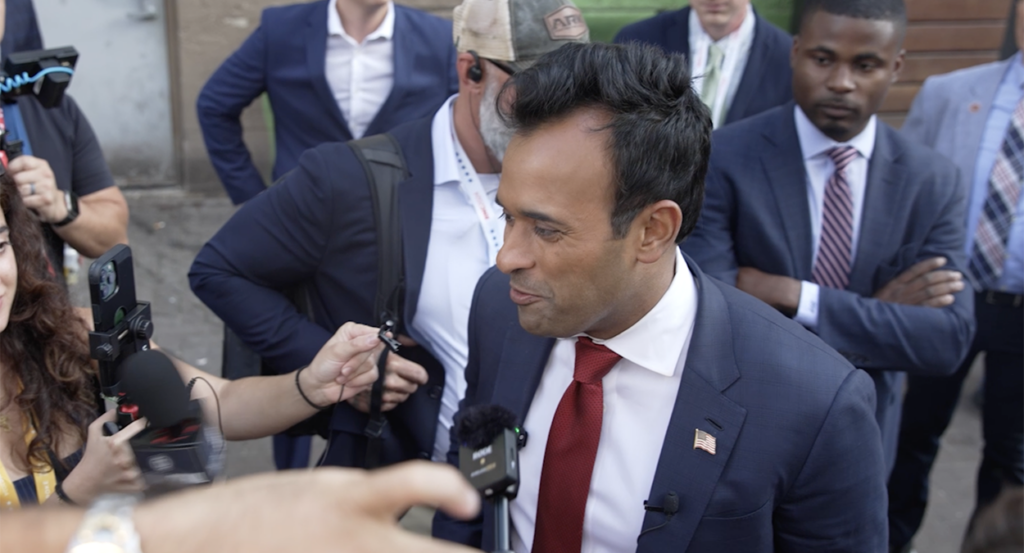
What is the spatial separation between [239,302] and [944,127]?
3.09m

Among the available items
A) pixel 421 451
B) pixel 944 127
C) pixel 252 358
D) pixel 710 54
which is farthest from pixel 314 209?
pixel 944 127

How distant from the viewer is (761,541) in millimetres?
2047

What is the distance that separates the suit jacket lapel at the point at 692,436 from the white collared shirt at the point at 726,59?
2.61 metres

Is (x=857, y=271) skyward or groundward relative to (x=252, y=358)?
skyward

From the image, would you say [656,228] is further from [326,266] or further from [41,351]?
[41,351]

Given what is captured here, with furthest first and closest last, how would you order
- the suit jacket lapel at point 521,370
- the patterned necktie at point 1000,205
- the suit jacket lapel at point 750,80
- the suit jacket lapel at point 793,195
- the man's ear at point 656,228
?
1. the suit jacket lapel at point 750,80
2. the patterned necktie at point 1000,205
3. the suit jacket lapel at point 793,195
4. the suit jacket lapel at point 521,370
5. the man's ear at point 656,228

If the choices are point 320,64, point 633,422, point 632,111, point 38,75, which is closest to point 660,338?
point 633,422

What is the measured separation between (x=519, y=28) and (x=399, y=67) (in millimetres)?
1668

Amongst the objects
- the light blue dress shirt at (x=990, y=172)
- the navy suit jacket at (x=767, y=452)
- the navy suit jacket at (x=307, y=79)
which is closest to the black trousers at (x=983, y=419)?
the light blue dress shirt at (x=990, y=172)

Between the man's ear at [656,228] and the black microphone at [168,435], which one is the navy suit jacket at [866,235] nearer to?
the man's ear at [656,228]

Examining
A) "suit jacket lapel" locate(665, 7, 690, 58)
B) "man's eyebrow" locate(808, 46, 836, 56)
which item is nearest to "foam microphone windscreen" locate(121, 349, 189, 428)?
"man's eyebrow" locate(808, 46, 836, 56)

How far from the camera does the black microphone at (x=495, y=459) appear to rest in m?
1.42

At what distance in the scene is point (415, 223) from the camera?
2.96m

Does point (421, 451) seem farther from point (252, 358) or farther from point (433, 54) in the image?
point (433, 54)
